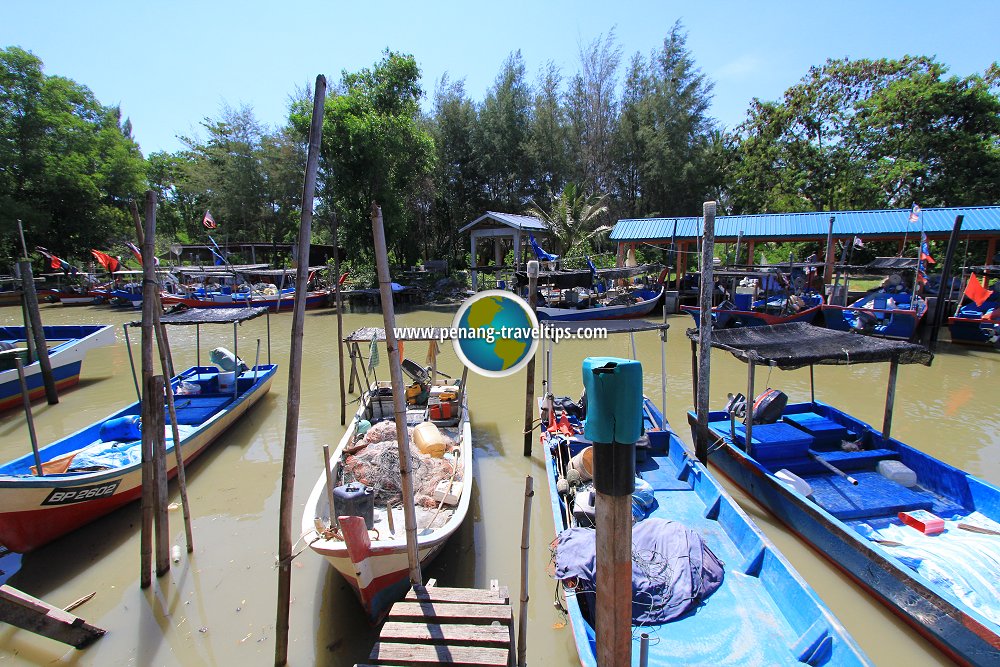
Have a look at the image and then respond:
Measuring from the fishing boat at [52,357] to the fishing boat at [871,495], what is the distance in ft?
43.8

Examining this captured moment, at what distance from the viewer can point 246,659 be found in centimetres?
439

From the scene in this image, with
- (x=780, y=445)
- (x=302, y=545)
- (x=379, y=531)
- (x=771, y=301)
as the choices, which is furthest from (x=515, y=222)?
(x=379, y=531)

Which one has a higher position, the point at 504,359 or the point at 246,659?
the point at 504,359

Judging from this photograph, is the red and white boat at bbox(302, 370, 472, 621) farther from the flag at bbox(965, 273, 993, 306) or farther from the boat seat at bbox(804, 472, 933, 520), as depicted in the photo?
the flag at bbox(965, 273, 993, 306)

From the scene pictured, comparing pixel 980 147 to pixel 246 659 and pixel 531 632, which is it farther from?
pixel 246 659

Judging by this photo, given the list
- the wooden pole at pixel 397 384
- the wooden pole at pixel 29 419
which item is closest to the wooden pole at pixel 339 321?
the wooden pole at pixel 29 419

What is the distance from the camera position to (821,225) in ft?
64.6

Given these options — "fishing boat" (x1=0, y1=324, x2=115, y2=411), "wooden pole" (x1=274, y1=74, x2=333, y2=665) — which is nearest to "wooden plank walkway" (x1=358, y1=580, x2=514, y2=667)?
"wooden pole" (x1=274, y1=74, x2=333, y2=665)

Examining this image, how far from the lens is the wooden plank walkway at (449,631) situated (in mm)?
3193

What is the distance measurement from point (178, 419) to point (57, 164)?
29.6 m

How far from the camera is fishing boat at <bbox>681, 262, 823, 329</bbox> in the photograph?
15.6 metres

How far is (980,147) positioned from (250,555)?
104ft

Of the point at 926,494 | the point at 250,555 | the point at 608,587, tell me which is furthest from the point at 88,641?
the point at 926,494

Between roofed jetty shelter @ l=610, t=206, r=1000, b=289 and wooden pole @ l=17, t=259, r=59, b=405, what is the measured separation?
19.7 m
